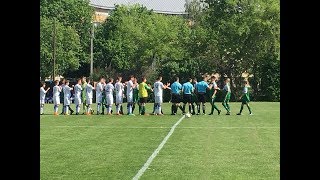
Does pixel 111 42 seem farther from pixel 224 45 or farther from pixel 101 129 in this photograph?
pixel 101 129

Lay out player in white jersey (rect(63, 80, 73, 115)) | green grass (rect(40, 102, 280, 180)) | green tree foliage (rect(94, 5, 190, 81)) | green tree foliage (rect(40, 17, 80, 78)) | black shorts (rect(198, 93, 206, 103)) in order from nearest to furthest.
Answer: green grass (rect(40, 102, 280, 180)) < black shorts (rect(198, 93, 206, 103)) < player in white jersey (rect(63, 80, 73, 115)) < green tree foliage (rect(40, 17, 80, 78)) < green tree foliage (rect(94, 5, 190, 81))

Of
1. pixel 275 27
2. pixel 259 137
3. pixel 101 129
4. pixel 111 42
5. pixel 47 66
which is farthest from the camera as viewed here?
pixel 111 42

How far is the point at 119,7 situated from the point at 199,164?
222ft

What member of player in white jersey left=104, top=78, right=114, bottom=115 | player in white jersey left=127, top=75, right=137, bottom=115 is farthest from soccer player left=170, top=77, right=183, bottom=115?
player in white jersey left=104, top=78, right=114, bottom=115

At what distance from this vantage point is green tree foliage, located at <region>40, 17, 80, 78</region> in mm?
61344

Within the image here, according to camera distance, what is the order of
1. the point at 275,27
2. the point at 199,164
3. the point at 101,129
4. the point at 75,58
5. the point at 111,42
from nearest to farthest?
the point at 199,164 < the point at 101,129 < the point at 275,27 < the point at 75,58 < the point at 111,42

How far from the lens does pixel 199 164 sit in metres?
11.9

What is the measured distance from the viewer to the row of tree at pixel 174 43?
2327 inches

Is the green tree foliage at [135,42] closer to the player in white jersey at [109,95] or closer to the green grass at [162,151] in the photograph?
the player in white jersey at [109,95]

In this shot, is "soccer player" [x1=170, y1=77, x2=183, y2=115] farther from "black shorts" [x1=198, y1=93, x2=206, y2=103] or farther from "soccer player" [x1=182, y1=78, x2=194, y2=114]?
"black shorts" [x1=198, y1=93, x2=206, y2=103]

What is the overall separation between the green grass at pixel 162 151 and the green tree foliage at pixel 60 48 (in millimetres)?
39585

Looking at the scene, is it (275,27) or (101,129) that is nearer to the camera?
(101,129)

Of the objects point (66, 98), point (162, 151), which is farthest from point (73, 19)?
point (162, 151)
